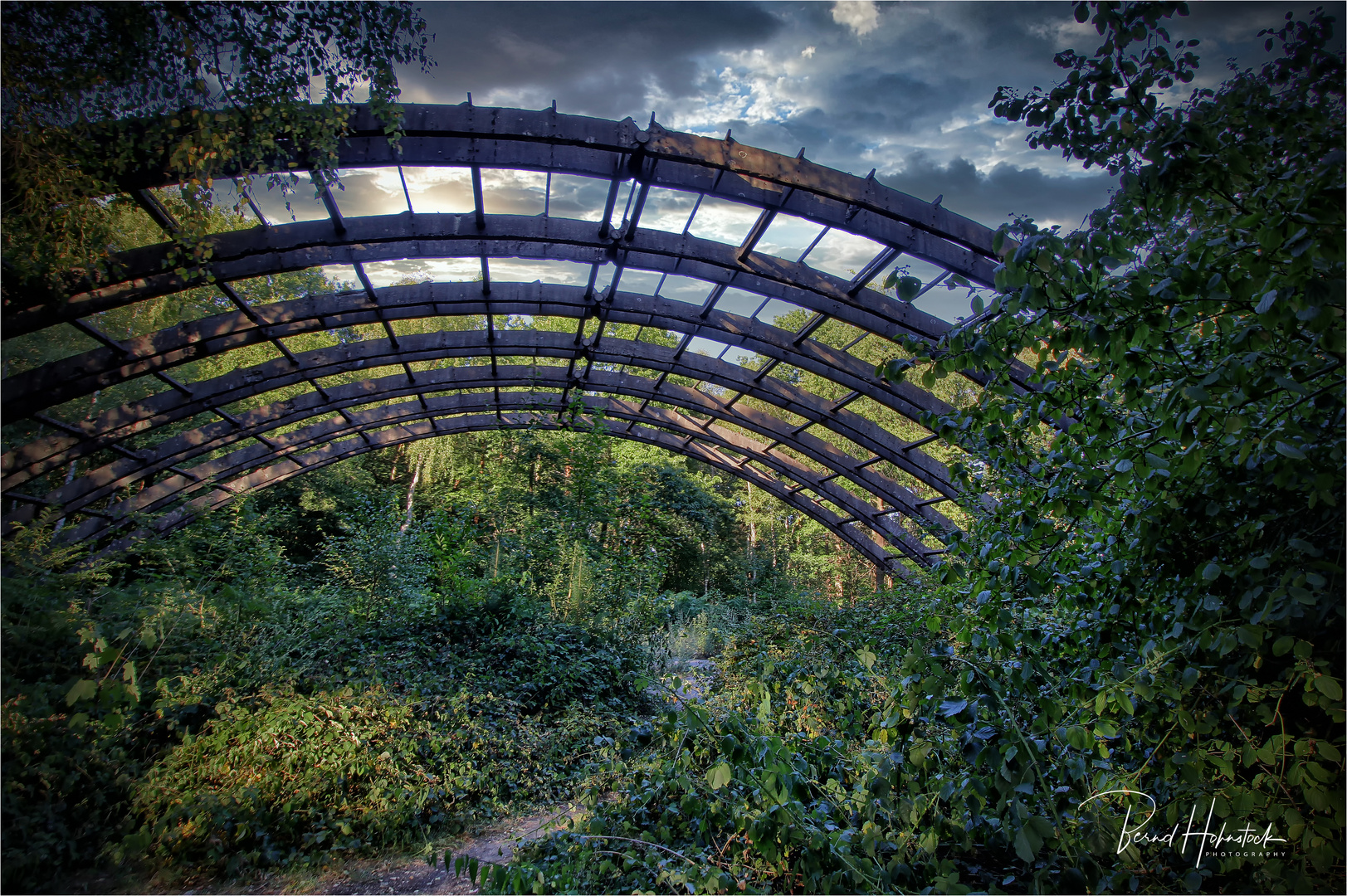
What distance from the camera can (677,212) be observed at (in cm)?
790

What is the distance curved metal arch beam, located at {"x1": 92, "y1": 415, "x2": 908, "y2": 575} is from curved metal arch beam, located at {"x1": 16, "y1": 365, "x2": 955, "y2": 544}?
135 centimetres

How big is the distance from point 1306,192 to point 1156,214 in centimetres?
53

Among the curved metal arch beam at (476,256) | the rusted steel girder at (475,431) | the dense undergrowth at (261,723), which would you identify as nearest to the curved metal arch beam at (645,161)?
the curved metal arch beam at (476,256)

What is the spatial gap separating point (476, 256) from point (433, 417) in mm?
7639

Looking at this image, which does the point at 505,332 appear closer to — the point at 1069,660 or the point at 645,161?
the point at 645,161

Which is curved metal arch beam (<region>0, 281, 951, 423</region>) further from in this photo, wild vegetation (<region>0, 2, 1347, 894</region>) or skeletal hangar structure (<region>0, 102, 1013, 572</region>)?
wild vegetation (<region>0, 2, 1347, 894</region>)

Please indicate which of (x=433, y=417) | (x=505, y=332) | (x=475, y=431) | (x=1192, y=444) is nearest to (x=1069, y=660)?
(x=1192, y=444)

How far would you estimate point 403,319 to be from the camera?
9.76 meters

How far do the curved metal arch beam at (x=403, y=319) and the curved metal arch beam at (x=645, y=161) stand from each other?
2247mm

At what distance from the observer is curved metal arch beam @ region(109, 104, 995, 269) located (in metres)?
6.08

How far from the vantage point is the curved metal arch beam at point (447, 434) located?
47.3 feet

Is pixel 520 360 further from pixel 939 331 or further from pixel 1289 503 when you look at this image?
pixel 1289 503

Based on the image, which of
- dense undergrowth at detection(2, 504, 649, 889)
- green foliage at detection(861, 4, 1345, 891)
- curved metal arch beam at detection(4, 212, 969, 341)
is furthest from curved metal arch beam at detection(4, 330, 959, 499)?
green foliage at detection(861, 4, 1345, 891)

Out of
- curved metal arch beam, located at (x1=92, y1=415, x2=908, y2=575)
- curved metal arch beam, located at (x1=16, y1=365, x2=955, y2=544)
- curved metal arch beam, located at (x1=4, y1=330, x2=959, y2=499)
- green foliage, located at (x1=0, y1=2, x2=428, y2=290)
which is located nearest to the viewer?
green foliage, located at (x1=0, y1=2, x2=428, y2=290)
